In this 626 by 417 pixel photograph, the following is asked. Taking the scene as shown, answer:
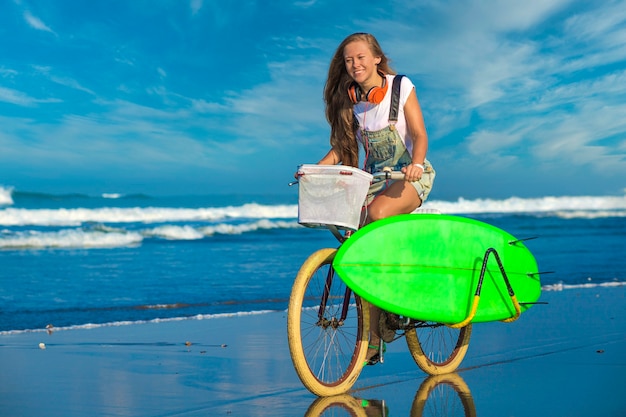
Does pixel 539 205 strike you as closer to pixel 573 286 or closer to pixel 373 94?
pixel 573 286

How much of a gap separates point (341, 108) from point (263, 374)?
1.87 meters

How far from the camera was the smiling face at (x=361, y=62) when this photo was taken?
4137 millimetres

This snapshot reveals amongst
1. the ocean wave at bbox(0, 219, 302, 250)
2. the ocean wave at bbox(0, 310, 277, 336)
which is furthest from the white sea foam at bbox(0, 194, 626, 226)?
the ocean wave at bbox(0, 310, 277, 336)

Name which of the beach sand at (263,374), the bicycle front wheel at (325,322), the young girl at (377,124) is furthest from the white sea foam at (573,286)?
the young girl at (377,124)

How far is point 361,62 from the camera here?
4.14 m

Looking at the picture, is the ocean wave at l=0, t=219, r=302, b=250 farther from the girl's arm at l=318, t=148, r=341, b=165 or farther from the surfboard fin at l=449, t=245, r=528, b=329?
the surfboard fin at l=449, t=245, r=528, b=329

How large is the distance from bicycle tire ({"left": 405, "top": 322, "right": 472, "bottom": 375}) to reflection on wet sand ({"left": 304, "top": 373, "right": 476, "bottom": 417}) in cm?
29

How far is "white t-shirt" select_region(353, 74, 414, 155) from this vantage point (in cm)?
416

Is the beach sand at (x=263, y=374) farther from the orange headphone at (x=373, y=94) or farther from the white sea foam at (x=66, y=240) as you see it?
the white sea foam at (x=66, y=240)

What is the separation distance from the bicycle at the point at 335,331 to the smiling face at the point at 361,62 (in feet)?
2.10

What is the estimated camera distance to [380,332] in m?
4.28

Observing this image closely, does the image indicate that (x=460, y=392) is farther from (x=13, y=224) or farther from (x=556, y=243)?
(x=13, y=224)

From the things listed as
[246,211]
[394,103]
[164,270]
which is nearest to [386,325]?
[394,103]

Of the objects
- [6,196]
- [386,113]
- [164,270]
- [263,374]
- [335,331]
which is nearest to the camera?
[386,113]
